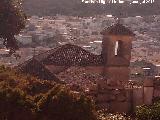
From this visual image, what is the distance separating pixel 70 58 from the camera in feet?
74.5

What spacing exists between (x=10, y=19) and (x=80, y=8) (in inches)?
2246

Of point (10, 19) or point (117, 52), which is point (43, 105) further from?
point (117, 52)

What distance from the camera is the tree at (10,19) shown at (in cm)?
2247

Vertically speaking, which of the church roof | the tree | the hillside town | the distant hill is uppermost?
the tree

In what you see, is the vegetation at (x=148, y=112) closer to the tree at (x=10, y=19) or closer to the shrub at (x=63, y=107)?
the shrub at (x=63, y=107)

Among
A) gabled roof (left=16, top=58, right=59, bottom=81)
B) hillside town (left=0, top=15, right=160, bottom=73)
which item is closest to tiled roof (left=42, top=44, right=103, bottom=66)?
gabled roof (left=16, top=58, right=59, bottom=81)

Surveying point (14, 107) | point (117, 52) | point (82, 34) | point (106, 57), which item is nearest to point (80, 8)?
point (82, 34)

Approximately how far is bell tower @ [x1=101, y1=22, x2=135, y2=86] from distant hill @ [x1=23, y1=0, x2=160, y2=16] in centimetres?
5406

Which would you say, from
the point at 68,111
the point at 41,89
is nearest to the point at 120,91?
the point at 41,89

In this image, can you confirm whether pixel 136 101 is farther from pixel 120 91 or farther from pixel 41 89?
Result: pixel 41 89

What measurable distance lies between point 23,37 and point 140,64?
15076 mm

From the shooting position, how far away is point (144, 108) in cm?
1405

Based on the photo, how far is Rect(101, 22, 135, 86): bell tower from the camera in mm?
23062

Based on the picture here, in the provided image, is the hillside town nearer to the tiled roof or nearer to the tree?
the tree
